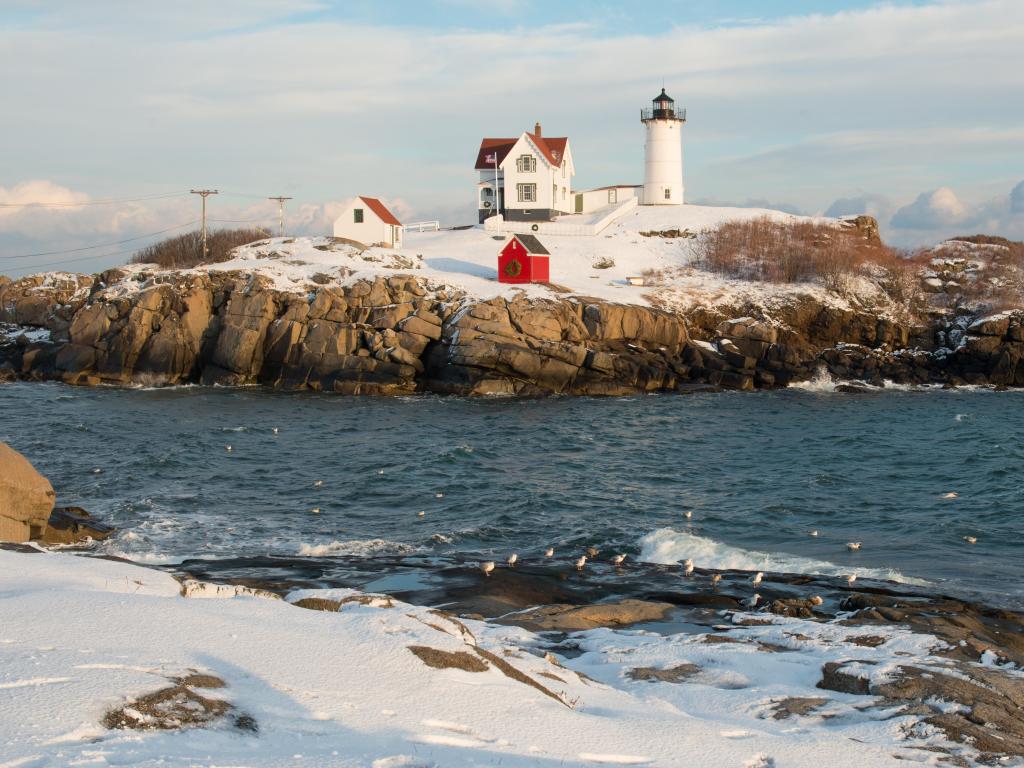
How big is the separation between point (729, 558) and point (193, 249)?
177 feet

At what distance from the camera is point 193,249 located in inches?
2579

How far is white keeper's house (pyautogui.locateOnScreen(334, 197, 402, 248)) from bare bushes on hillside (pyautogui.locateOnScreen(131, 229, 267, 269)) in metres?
5.79

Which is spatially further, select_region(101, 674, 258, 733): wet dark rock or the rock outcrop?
the rock outcrop

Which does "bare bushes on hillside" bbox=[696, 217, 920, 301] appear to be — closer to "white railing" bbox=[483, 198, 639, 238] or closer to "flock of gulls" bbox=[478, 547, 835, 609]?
"white railing" bbox=[483, 198, 639, 238]

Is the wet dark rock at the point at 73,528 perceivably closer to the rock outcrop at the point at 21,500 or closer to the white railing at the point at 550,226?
the rock outcrop at the point at 21,500

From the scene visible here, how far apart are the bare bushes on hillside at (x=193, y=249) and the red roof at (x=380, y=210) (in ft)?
25.9

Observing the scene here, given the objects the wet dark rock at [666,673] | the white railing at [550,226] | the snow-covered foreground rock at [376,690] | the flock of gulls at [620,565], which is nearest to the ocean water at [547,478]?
the flock of gulls at [620,565]

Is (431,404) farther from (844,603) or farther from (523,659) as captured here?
(523,659)

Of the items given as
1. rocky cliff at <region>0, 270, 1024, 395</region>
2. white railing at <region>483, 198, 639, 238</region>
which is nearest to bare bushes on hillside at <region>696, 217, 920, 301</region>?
rocky cliff at <region>0, 270, 1024, 395</region>

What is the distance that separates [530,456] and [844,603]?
1660 centimetres

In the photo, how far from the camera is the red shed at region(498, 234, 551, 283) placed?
5744 centimetres

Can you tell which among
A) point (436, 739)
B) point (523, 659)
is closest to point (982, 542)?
point (523, 659)

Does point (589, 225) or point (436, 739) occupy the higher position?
point (589, 225)

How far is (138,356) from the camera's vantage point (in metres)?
49.7
